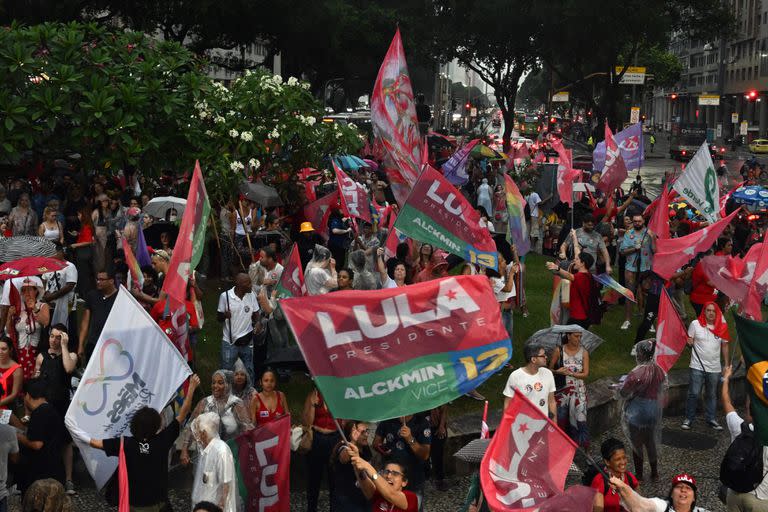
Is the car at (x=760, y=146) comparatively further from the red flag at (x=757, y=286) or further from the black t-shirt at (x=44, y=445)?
the black t-shirt at (x=44, y=445)

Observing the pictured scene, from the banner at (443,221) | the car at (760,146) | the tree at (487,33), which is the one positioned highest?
the tree at (487,33)

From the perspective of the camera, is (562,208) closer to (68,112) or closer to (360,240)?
(360,240)

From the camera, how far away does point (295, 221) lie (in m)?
17.0

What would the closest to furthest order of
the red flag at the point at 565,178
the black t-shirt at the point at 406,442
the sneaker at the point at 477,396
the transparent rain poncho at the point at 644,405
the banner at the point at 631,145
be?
the black t-shirt at the point at 406,442, the transparent rain poncho at the point at 644,405, the sneaker at the point at 477,396, the red flag at the point at 565,178, the banner at the point at 631,145

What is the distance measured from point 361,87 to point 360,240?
6321 cm

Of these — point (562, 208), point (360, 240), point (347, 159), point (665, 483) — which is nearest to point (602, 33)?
point (562, 208)

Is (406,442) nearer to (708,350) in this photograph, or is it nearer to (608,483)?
(608,483)

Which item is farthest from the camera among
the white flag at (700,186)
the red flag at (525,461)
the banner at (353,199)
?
the banner at (353,199)

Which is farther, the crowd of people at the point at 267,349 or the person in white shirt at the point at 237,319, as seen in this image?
the person in white shirt at the point at 237,319

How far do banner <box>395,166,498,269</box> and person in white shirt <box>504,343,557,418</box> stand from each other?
147 centimetres

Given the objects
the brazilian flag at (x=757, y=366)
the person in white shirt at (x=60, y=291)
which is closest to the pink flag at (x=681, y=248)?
the brazilian flag at (x=757, y=366)

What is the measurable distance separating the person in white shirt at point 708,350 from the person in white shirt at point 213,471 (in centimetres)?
534

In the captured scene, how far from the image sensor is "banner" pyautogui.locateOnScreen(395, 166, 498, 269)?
9.71 m

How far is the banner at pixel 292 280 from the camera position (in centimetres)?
1034
